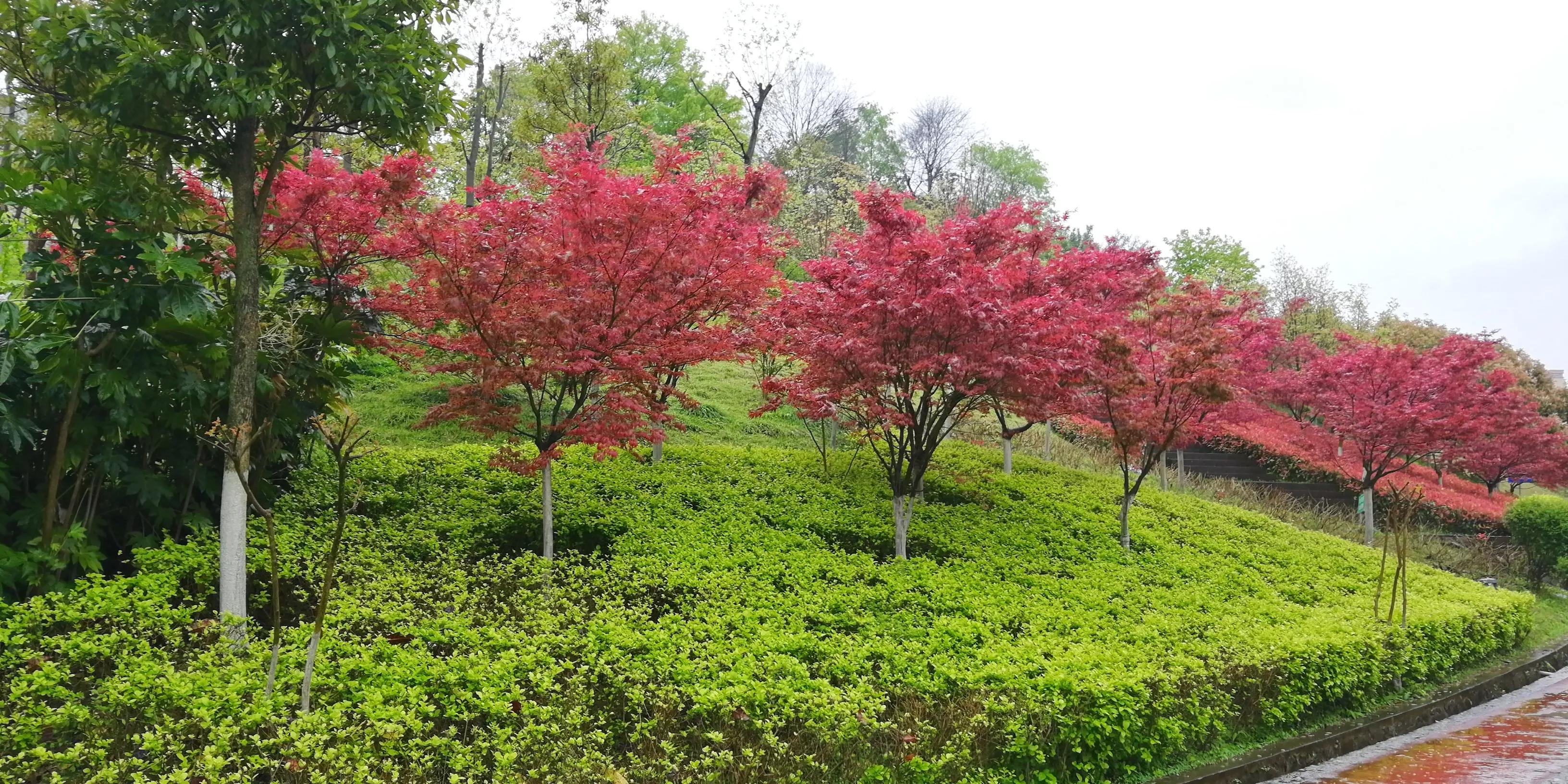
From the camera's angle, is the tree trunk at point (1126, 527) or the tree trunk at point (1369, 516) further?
the tree trunk at point (1369, 516)

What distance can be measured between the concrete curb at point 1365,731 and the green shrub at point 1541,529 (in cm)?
615

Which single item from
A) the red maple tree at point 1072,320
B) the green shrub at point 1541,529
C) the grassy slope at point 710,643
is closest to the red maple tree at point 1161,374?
the red maple tree at point 1072,320

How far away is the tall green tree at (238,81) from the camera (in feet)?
15.9

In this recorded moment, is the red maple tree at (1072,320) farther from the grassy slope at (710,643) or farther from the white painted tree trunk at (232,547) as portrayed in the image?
the white painted tree trunk at (232,547)

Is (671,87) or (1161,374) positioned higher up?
(671,87)

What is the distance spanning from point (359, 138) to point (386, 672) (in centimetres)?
439

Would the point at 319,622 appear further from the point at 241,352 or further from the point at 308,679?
the point at 241,352

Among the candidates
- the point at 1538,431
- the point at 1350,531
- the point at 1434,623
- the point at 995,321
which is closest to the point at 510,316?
the point at 995,321

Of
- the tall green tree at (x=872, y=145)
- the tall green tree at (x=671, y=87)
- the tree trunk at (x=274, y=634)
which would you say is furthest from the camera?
the tall green tree at (x=872, y=145)

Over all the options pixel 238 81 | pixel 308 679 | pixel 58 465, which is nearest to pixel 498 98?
pixel 238 81

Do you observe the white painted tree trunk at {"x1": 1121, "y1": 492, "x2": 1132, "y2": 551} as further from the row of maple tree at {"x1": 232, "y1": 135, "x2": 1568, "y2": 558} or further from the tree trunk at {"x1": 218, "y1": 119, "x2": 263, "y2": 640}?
the tree trunk at {"x1": 218, "y1": 119, "x2": 263, "y2": 640}

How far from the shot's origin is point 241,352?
5320mm

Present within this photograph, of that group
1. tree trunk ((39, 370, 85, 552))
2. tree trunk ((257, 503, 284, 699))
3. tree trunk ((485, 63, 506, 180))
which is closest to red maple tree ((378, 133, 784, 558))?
tree trunk ((39, 370, 85, 552))

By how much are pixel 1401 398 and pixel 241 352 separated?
15.7 meters
